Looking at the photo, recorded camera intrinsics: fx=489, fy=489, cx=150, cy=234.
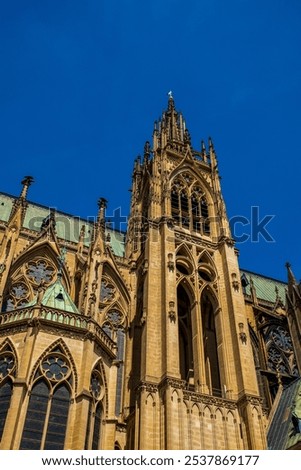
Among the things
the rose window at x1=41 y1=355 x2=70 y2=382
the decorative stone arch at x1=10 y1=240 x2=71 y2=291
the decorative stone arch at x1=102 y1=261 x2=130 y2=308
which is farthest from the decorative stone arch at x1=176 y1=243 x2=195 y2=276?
the rose window at x1=41 y1=355 x2=70 y2=382

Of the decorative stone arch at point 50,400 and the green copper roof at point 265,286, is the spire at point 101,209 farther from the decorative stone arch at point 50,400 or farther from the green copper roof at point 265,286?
the green copper roof at point 265,286

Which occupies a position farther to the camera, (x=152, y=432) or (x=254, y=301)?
(x=254, y=301)

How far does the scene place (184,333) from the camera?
103 feet

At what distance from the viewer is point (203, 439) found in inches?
883

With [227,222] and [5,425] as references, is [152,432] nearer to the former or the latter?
[5,425]

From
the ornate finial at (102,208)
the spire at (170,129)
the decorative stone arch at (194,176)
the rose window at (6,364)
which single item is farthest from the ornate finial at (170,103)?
the rose window at (6,364)

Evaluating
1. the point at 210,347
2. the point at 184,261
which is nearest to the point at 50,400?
the point at 210,347

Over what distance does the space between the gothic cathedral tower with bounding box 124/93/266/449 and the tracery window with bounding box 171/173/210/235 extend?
0.08m

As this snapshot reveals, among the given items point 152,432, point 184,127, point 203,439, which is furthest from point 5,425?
point 184,127

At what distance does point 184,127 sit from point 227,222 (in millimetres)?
16135

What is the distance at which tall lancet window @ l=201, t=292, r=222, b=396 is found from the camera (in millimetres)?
28188

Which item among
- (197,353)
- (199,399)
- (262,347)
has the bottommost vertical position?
(199,399)

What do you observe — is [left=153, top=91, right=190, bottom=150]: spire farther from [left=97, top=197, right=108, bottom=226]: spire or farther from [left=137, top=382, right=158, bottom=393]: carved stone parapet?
[left=137, top=382, right=158, bottom=393]: carved stone parapet

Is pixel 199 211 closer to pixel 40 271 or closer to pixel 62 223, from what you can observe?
pixel 62 223
